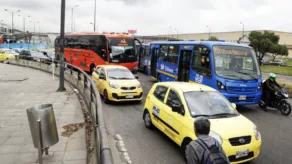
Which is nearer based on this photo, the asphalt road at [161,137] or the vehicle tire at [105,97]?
the asphalt road at [161,137]

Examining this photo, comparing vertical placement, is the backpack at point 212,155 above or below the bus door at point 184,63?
below

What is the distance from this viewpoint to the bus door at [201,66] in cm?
1098

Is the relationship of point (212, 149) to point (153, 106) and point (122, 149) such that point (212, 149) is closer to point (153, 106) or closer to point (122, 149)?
point (122, 149)

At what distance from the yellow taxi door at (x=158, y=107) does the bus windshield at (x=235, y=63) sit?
12.5 feet

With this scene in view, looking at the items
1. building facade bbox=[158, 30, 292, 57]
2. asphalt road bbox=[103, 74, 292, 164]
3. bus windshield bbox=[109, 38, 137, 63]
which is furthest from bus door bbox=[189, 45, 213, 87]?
building facade bbox=[158, 30, 292, 57]

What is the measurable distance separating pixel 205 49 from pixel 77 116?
6.32 meters

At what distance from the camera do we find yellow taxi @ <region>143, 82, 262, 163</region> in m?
5.21

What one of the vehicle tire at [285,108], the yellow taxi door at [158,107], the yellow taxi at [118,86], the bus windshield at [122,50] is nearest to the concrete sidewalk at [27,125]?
the yellow taxi at [118,86]

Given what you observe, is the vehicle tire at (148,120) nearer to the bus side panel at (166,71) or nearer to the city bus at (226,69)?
the city bus at (226,69)

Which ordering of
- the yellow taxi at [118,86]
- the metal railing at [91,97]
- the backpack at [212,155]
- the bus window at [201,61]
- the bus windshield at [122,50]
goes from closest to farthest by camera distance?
the backpack at [212,155]
the metal railing at [91,97]
the yellow taxi at [118,86]
the bus window at [201,61]
the bus windshield at [122,50]

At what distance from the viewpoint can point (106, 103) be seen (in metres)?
11.3

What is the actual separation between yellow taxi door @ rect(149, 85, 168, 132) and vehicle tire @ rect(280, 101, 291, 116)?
561cm

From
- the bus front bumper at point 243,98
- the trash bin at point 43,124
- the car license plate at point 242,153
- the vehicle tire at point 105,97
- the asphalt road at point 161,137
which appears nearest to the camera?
the trash bin at point 43,124

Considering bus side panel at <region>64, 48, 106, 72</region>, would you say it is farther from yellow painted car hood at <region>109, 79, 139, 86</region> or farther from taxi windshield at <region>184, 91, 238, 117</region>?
taxi windshield at <region>184, 91, 238, 117</region>
